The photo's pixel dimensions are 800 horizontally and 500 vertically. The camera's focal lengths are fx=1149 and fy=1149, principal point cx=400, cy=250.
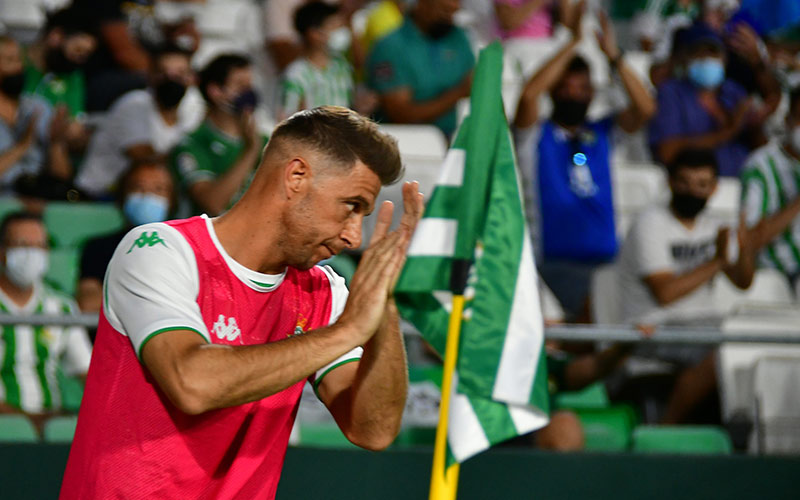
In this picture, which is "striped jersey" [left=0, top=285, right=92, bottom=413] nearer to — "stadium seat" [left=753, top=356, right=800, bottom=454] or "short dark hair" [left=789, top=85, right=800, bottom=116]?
"stadium seat" [left=753, top=356, right=800, bottom=454]

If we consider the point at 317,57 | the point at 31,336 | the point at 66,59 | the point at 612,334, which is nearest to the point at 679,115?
the point at 317,57

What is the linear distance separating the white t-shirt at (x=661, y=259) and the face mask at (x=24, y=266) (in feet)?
9.15

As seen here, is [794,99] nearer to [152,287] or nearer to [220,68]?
[220,68]

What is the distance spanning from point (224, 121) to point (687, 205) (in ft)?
7.95

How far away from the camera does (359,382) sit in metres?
2.59

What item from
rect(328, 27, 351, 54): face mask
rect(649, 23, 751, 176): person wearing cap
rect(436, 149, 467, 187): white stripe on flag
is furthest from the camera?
rect(328, 27, 351, 54): face mask

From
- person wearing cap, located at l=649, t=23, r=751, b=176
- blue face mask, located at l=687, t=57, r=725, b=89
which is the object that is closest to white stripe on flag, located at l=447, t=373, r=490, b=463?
person wearing cap, located at l=649, t=23, r=751, b=176

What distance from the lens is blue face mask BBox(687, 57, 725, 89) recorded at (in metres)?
7.66

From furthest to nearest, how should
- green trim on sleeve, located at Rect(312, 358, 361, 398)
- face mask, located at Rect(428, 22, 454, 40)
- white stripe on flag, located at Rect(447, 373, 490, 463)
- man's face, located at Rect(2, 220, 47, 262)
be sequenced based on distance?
face mask, located at Rect(428, 22, 454, 40) → man's face, located at Rect(2, 220, 47, 262) → white stripe on flag, located at Rect(447, 373, 490, 463) → green trim on sleeve, located at Rect(312, 358, 361, 398)

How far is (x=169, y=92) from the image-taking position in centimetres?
635

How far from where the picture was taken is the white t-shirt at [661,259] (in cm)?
557

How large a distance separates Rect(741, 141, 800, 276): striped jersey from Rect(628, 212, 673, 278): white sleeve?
108 cm

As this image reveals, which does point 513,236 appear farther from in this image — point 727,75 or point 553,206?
point 727,75

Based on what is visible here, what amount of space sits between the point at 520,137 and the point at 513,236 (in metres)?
3.38
